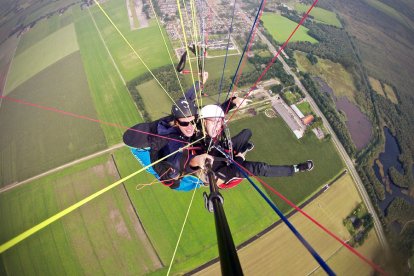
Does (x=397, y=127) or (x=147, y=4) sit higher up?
(x=147, y=4)

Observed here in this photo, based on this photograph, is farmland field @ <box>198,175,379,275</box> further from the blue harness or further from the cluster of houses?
the cluster of houses

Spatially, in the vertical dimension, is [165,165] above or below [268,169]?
above

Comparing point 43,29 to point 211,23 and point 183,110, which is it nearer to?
point 211,23

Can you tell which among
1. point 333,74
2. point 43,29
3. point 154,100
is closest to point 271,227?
point 154,100

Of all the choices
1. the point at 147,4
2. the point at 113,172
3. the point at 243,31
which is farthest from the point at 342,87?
the point at 147,4

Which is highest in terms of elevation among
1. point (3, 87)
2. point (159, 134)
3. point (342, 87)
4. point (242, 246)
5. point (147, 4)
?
point (159, 134)

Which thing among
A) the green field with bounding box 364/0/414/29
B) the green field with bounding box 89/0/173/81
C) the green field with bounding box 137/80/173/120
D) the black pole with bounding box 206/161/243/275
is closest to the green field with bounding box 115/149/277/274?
the green field with bounding box 137/80/173/120

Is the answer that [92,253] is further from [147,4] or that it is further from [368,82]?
[147,4]
